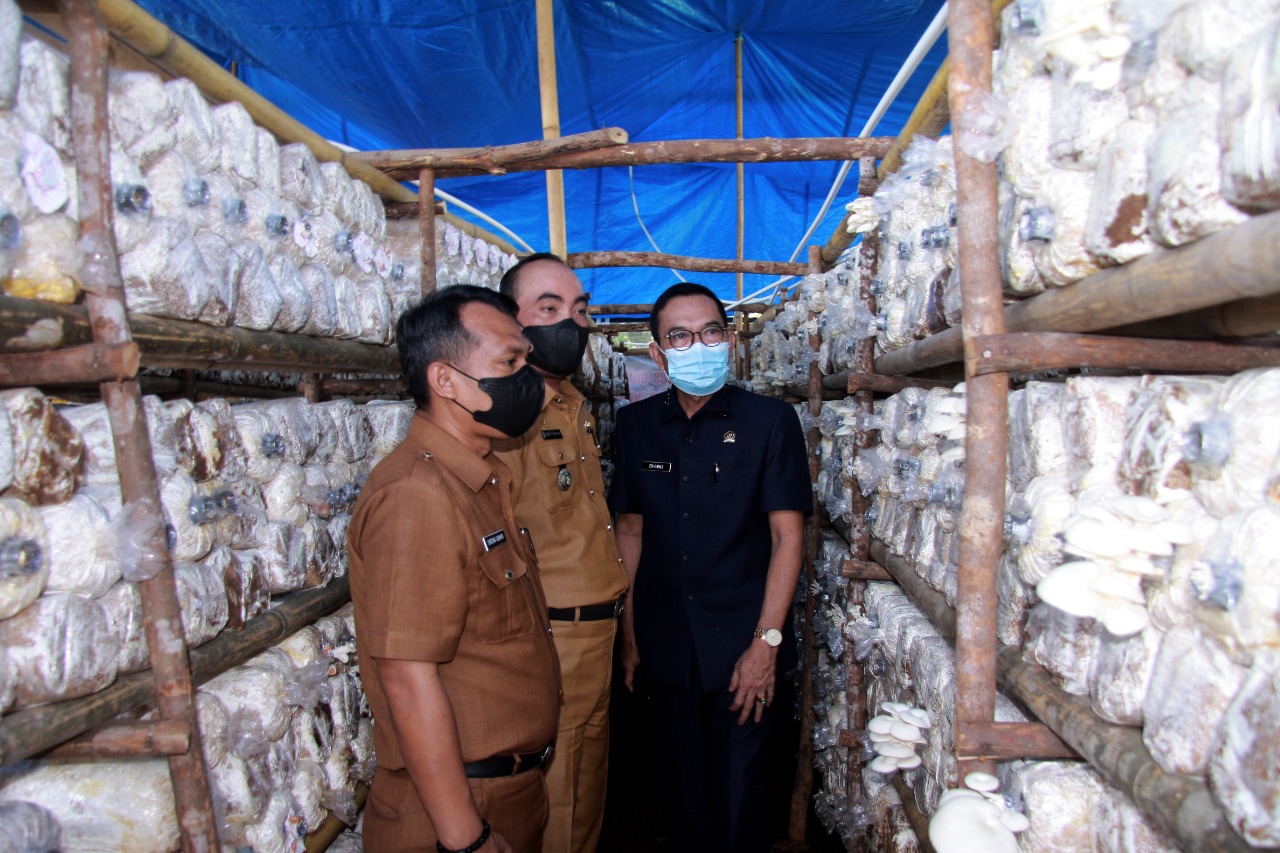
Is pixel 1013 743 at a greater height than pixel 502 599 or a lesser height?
lesser

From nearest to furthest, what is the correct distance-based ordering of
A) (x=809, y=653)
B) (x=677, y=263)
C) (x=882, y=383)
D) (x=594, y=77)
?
(x=882, y=383), (x=809, y=653), (x=677, y=263), (x=594, y=77)

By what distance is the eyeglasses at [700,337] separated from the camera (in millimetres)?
2662

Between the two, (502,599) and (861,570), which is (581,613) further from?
(861,570)

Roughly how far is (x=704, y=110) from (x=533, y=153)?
18.5ft

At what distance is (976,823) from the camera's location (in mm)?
1301

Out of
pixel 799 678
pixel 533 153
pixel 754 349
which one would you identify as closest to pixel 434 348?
pixel 533 153

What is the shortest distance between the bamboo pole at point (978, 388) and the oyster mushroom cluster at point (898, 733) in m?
0.57

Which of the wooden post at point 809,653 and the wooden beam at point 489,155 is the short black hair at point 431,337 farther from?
the wooden post at point 809,653

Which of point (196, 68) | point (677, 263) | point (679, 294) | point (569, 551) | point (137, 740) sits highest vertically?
point (677, 263)

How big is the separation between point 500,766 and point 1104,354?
4.92 feet

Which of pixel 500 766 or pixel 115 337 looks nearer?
pixel 115 337

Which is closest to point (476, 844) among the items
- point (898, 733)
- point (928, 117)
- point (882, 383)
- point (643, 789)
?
point (898, 733)

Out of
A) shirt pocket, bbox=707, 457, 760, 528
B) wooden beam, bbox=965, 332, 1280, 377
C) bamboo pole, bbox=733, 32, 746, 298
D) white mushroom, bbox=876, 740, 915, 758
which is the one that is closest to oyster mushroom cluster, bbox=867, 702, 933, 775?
white mushroom, bbox=876, 740, 915, 758

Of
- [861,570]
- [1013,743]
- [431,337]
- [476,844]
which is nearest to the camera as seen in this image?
[1013,743]
